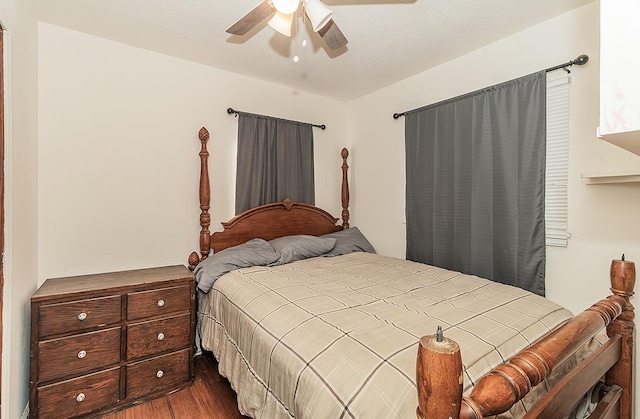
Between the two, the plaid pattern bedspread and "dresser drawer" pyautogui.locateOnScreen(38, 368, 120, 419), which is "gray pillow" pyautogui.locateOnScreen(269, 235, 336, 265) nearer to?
the plaid pattern bedspread

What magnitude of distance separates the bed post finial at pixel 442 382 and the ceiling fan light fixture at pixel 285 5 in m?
1.57

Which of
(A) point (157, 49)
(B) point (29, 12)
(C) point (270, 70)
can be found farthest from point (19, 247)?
(C) point (270, 70)

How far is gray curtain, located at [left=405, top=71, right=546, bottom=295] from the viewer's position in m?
2.05

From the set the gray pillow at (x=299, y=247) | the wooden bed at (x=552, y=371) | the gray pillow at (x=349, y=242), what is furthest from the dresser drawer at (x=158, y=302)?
the wooden bed at (x=552, y=371)

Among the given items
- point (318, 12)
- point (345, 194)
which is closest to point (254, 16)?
point (318, 12)

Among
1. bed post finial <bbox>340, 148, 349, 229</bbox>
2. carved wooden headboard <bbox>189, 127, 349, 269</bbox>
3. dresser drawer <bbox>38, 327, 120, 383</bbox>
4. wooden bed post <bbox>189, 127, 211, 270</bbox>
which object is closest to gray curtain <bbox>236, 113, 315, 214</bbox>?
carved wooden headboard <bbox>189, 127, 349, 269</bbox>

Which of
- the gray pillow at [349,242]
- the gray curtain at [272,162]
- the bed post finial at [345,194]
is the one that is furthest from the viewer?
the bed post finial at [345,194]

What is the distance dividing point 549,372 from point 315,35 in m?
2.28

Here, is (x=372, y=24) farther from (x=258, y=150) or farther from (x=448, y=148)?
(x=258, y=150)

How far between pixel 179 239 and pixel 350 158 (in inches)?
83.4

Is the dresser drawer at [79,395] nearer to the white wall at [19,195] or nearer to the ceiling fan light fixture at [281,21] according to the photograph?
the white wall at [19,195]

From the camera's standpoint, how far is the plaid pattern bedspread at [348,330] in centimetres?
100

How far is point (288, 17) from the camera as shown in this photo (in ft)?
5.33

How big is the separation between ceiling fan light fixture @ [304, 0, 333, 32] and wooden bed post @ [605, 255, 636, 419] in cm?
172
